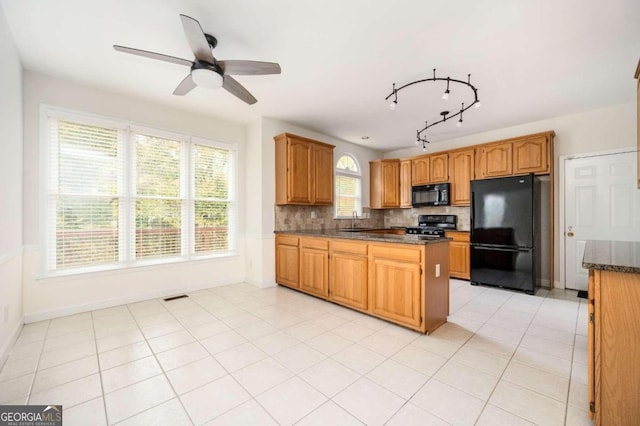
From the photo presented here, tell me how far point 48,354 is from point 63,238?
150cm

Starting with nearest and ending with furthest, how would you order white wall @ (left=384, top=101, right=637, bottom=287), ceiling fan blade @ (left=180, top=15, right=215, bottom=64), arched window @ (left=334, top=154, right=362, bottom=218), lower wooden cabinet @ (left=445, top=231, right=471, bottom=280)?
ceiling fan blade @ (left=180, top=15, right=215, bottom=64), white wall @ (left=384, top=101, right=637, bottom=287), lower wooden cabinet @ (left=445, top=231, right=471, bottom=280), arched window @ (left=334, top=154, right=362, bottom=218)

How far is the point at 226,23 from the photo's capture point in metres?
A: 2.23

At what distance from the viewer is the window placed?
3.20 metres

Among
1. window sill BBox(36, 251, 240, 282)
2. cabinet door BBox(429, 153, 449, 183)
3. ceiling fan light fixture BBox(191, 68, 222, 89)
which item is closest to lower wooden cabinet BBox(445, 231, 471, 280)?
cabinet door BBox(429, 153, 449, 183)

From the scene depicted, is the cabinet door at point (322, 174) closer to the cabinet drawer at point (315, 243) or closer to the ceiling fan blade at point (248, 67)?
the cabinet drawer at point (315, 243)

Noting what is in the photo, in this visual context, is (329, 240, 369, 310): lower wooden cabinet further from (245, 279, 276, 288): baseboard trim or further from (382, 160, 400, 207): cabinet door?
(382, 160, 400, 207): cabinet door

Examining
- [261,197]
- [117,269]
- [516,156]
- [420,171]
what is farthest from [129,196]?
[516,156]

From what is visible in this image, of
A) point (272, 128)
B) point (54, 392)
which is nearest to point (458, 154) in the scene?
point (272, 128)

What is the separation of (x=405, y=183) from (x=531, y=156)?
7.39 feet

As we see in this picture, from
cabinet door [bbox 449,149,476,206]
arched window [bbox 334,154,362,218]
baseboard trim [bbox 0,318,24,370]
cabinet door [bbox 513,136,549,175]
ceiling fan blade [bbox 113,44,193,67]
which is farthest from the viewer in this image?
arched window [bbox 334,154,362,218]

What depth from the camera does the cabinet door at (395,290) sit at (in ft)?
8.96

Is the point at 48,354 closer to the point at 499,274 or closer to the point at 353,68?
the point at 353,68

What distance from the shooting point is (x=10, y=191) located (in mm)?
2432

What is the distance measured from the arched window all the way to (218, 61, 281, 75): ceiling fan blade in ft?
11.8
